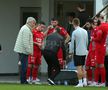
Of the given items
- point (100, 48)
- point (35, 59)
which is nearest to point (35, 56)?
point (35, 59)

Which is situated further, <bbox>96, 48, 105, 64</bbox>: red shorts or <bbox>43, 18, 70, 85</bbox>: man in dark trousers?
<bbox>43, 18, 70, 85</bbox>: man in dark trousers

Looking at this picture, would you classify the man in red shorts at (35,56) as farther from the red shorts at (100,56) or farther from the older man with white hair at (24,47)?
the red shorts at (100,56)

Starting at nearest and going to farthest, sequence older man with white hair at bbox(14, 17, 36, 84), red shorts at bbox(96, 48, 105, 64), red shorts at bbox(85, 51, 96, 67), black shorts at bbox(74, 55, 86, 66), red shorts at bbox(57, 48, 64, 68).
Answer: black shorts at bbox(74, 55, 86, 66), red shorts at bbox(96, 48, 105, 64), older man with white hair at bbox(14, 17, 36, 84), red shorts at bbox(85, 51, 96, 67), red shorts at bbox(57, 48, 64, 68)

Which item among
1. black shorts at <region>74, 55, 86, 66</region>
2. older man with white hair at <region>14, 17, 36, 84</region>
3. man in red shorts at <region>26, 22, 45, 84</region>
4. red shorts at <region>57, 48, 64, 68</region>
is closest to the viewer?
black shorts at <region>74, 55, 86, 66</region>

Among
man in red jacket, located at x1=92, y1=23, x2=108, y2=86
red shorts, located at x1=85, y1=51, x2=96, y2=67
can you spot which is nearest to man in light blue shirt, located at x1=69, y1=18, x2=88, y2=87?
man in red jacket, located at x1=92, y1=23, x2=108, y2=86

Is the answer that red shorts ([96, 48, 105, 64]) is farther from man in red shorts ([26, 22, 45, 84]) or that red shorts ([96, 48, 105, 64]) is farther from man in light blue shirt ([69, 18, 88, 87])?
man in red shorts ([26, 22, 45, 84])

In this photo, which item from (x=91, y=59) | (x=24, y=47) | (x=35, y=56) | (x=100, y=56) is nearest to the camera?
(x=100, y=56)

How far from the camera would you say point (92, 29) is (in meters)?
19.6

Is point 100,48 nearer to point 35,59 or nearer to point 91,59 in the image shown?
point 91,59

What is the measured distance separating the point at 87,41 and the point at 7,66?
7.38m

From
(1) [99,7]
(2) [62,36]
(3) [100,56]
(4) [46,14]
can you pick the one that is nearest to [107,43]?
(3) [100,56]

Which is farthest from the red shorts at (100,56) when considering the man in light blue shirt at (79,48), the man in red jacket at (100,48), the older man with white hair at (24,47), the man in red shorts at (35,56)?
the man in red shorts at (35,56)

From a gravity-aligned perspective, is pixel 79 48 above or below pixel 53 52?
above

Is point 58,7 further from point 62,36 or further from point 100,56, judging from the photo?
point 100,56
